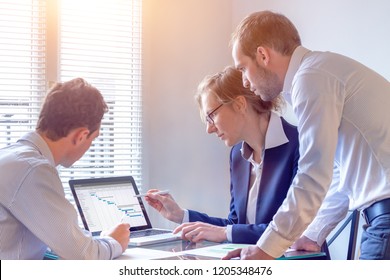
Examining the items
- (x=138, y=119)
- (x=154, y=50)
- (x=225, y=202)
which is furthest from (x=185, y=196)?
(x=154, y=50)

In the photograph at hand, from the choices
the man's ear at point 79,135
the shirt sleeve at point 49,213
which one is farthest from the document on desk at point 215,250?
the man's ear at point 79,135

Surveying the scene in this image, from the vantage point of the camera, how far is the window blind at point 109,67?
3.45m

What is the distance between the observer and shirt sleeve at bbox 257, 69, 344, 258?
171cm

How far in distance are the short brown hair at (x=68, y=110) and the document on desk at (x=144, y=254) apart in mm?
427

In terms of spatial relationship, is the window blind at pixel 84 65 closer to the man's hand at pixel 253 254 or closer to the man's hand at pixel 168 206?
the man's hand at pixel 168 206

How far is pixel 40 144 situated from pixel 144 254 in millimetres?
508

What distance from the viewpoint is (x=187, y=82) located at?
375 centimetres

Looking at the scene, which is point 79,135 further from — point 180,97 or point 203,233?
point 180,97

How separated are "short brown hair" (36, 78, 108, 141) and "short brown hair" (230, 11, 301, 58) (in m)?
0.50

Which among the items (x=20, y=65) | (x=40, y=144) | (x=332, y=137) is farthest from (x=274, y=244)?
(x=20, y=65)

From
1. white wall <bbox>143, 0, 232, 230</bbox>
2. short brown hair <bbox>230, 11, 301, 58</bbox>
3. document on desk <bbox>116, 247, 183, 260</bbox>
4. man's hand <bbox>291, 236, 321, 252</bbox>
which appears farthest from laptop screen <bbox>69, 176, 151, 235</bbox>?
white wall <bbox>143, 0, 232, 230</bbox>

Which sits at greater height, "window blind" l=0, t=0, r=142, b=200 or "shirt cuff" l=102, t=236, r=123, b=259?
"window blind" l=0, t=0, r=142, b=200

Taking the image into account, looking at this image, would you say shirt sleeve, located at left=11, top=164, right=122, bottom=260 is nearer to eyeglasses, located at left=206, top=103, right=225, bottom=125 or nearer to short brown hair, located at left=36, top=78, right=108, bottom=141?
short brown hair, located at left=36, top=78, right=108, bottom=141

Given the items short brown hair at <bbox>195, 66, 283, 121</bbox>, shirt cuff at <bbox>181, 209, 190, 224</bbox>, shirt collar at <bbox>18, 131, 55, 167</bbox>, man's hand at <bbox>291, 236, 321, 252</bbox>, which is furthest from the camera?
shirt cuff at <bbox>181, 209, 190, 224</bbox>
